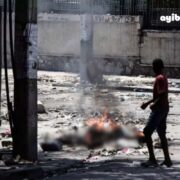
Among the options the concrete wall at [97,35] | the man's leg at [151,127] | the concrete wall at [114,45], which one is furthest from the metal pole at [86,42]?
the man's leg at [151,127]

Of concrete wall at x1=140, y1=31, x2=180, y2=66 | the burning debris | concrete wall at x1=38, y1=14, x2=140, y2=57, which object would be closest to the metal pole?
concrete wall at x1=38, y1=14, x2=140, y2=57

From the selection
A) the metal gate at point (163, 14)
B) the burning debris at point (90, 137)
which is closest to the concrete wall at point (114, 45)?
the metal gate at point (163, 14)

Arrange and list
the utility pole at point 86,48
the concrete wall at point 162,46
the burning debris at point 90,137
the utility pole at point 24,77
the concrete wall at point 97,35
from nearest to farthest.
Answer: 1. the utility pole at point 24,77
2. the burning debris at point 90,137
3. the utility pole at point 86,48
4. the concrete wall at point 162,46
5. the concrete wall at point 97,35

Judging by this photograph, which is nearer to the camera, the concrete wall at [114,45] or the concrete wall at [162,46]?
the concrete wall at [162,46]

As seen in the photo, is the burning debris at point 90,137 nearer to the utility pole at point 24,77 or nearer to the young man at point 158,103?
the utility pole at point 24,77

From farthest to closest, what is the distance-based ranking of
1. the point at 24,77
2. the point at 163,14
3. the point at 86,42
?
the point at 163,14 → the point at 86,42 → the point at 24,77

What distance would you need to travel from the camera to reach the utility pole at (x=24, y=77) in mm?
8438

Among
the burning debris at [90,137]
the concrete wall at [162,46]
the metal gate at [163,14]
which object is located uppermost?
the metal gate at [163,14]

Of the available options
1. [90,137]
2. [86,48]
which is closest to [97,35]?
[86,48]

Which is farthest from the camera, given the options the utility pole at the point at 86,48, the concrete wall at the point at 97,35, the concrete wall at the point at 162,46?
the concrete wall at the point at 97,35

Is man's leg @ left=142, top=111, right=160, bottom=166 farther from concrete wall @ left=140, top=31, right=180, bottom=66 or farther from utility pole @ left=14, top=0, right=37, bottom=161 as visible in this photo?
concrete wall @ left=140, top=31, right=180, bottom=66

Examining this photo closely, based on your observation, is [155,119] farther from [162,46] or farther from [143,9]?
[143,9]

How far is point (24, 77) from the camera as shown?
8.44m

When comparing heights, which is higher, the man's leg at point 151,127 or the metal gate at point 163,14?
the metal gate at point 163,14
